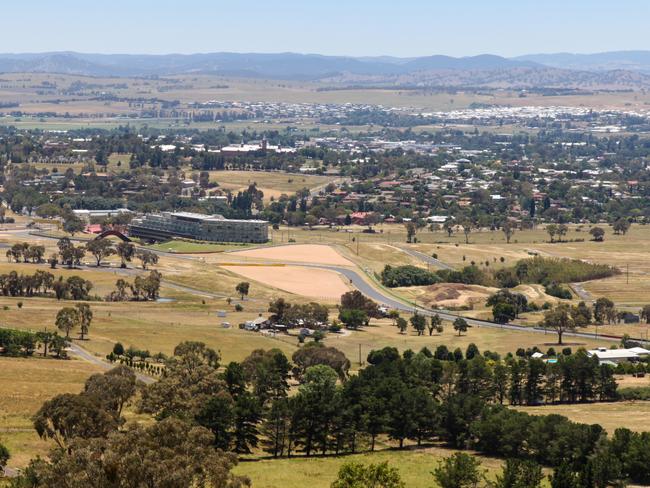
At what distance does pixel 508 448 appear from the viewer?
55.8m

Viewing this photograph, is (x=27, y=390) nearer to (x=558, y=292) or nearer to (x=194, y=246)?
(x=558, y=292)

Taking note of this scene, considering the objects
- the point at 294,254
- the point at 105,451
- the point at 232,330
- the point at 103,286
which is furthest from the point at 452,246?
the point at 105,451

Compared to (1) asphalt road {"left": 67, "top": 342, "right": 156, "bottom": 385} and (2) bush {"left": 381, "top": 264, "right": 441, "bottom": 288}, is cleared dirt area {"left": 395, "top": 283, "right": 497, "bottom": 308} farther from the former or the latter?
(1) asphalt road {"left": 67, "top": 342, "right": 156, "bottom": 385}

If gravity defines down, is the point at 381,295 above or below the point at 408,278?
below

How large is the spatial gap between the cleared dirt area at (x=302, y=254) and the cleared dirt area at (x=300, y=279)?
581 cm

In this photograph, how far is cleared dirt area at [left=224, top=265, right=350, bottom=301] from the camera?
115 metres

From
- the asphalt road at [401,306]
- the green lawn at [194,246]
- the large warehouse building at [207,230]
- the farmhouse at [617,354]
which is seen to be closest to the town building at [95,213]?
the large warehouse building at [207,230]

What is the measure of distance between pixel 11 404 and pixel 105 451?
2434cm

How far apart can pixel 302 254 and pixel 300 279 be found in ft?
49.8

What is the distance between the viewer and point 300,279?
12038 cm

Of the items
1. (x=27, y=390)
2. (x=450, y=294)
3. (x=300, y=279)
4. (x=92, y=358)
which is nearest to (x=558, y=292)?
(x=450, y=294)

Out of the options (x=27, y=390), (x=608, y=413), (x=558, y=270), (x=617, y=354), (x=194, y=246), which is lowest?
(x=194, y=246)

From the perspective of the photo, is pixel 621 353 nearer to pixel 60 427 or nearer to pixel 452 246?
pixel 60 427

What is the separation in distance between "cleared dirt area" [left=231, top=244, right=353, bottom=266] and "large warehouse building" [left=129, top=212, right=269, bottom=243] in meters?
8.16
